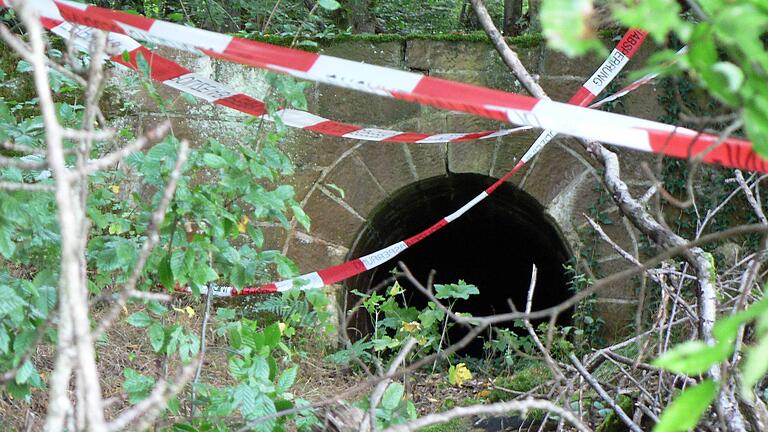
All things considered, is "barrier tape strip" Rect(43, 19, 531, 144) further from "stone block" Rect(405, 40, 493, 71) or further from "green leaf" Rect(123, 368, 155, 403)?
"stone block" Rect(405, 40, 493, 71)

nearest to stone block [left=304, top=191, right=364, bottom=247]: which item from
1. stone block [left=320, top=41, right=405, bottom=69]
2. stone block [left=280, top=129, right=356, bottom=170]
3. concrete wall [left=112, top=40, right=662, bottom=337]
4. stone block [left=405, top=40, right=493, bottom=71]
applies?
concrete wall [left=112, top=40, right=662, bottom=337]

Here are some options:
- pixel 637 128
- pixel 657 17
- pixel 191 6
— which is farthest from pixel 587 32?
pixel 191 6

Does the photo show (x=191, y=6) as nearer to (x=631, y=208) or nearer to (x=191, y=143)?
(x=191, y=143)

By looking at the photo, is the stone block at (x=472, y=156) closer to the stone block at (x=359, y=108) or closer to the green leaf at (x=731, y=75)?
the stone block at (x=359, y=108)

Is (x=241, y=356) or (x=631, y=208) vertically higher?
(x=631, y=208)

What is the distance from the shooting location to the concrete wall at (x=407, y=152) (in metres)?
4.86

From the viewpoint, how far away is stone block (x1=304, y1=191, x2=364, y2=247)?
503cm

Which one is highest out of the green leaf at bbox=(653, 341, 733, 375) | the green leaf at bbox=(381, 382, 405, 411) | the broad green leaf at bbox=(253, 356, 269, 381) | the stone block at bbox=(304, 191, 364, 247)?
the green leaf at bbox=(653, 341, 733, 375)

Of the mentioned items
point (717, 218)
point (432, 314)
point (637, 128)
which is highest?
point (637, 128)

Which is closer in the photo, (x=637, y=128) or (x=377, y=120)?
(x=637, y=128)

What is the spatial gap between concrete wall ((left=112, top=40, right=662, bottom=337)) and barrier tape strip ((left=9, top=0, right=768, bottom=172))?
8.51 feet

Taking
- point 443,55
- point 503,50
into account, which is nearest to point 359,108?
point 443,55

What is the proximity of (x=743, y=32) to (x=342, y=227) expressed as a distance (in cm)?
426

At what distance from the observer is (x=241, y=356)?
2447 millimetres
